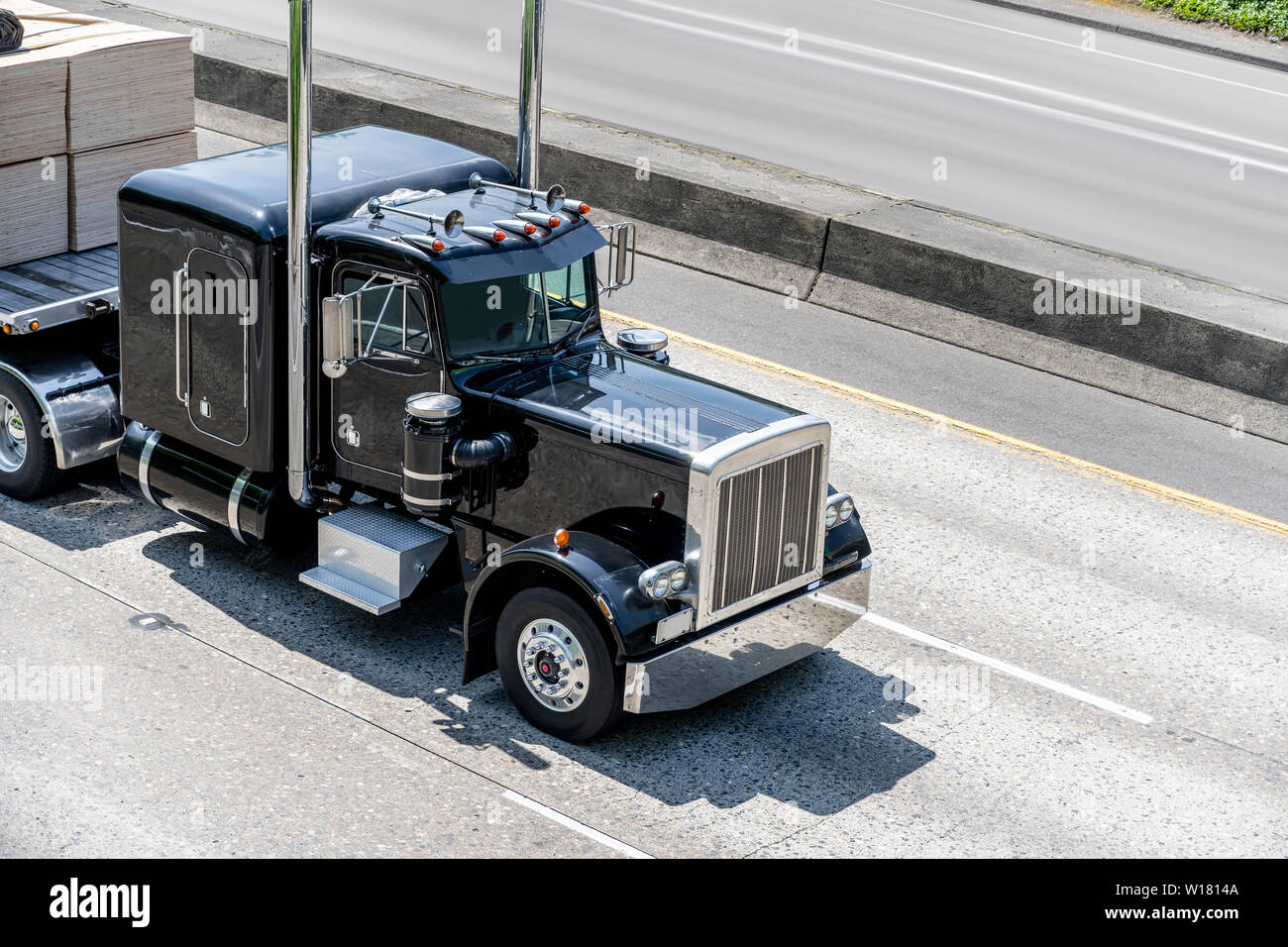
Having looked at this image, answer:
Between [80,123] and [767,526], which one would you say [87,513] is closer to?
[80,123]

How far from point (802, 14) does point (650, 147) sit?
494 inches

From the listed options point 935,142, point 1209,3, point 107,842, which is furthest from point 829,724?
point 1209,3

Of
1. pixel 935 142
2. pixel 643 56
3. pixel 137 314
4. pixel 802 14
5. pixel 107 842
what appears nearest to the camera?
pixel 107 842

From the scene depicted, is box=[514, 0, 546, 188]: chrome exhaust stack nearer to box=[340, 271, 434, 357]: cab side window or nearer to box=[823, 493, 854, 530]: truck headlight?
box=[340, 271, 434, 357]: cab side window

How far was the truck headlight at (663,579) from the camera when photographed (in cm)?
759

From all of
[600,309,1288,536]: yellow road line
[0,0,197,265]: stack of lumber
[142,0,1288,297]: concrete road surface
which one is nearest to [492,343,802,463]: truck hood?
[0,0,197,265]: stack of lumber

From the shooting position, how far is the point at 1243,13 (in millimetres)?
28031

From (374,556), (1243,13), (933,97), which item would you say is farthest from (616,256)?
(1243,13)

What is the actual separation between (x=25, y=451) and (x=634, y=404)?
13.9 ft

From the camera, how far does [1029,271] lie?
1350cm

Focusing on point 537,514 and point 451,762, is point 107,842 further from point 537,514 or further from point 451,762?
point 537,514

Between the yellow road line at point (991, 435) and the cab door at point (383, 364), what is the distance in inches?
198

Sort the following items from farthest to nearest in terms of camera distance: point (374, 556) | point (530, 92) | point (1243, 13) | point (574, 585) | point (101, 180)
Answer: point (1243, 13), point (101, 180), point (530, 92), point (374, 556), point (574, 585)

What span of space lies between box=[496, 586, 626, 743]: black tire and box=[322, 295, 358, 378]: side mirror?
4.91 ft
